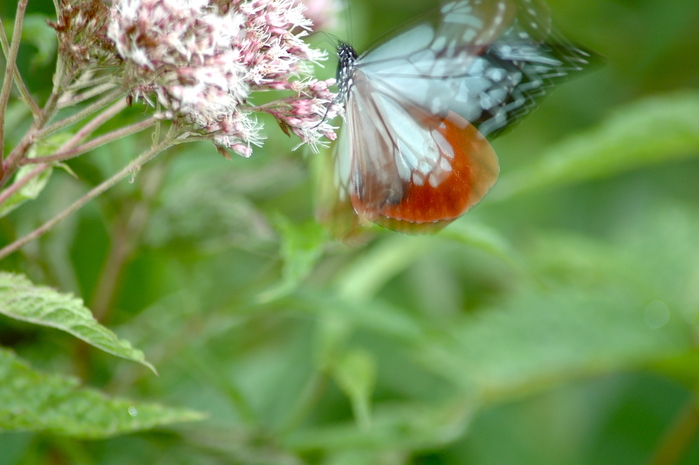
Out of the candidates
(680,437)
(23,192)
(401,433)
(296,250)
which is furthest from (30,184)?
(680,437)

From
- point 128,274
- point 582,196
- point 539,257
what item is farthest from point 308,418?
point 582,196

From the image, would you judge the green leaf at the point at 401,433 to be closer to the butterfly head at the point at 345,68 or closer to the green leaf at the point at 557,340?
the green leaf at the point at 557,340

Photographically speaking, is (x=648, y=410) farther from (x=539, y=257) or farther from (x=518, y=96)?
(x=518, y=96)

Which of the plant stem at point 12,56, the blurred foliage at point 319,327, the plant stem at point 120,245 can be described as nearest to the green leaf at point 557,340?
the blurred foliage at point 319,327

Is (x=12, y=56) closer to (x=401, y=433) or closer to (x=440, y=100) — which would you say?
(x=440, y=100)

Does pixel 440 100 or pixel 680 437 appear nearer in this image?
pixel 440 100

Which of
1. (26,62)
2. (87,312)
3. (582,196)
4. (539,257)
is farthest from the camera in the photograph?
(582,196)
